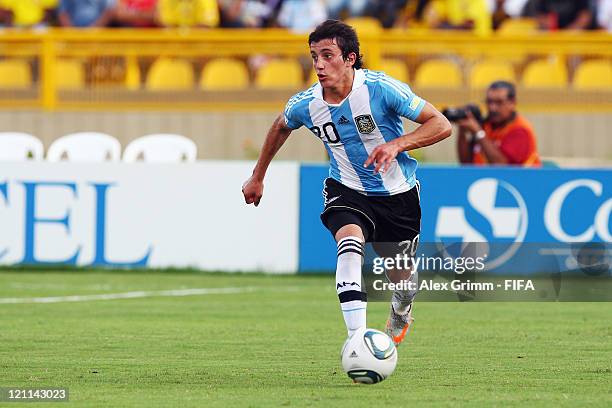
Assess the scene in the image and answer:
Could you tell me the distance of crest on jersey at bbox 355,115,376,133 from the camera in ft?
28.4

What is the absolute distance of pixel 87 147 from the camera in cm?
1836

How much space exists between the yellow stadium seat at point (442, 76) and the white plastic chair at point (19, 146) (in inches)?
206

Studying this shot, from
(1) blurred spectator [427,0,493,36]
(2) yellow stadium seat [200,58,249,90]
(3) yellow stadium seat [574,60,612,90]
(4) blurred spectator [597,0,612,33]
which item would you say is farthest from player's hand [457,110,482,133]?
(4) blurred spectator [597,0,612,33]

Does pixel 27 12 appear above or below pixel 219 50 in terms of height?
above

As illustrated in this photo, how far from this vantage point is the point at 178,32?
20.0 m

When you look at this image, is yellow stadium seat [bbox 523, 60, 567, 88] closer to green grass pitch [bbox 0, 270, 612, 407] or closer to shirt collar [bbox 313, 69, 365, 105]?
green grass pitch [bbox 0, 270, 612, 407]

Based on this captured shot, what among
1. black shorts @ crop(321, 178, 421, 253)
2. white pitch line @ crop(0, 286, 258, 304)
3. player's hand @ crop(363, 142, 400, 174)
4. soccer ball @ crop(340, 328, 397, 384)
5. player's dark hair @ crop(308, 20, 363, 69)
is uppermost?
player's dark hair @ crop(308, 20, 363, 69)

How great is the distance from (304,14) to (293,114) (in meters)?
12.1

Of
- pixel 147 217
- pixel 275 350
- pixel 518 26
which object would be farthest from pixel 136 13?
pixel 275 350

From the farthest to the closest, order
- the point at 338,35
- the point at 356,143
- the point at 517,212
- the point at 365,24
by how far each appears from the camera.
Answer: the point at 365,24 → the point at 517,212 → the point at 356,143 → the point at 338,35

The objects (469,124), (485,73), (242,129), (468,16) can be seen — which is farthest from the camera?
(242,129)

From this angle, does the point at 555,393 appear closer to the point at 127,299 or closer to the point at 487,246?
the point at 127,299

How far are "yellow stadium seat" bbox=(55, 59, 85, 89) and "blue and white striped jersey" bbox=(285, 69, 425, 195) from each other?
1154 cm

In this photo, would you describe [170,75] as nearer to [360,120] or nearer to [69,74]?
[69,74]
